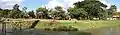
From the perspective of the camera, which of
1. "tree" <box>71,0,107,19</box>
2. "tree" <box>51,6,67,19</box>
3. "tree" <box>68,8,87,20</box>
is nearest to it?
"tree" <box>68,8,87,20</box>

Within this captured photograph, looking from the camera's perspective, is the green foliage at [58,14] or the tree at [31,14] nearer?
the green foliage at [58,14]

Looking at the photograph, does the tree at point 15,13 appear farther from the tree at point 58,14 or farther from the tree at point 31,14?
the tree at point 58,14

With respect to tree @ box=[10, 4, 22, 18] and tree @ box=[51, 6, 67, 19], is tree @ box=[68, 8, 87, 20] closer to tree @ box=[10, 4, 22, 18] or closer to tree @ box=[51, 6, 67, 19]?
tree @ box=[51, 6, 67, 19]

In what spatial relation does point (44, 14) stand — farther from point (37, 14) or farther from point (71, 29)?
point (71, 29)

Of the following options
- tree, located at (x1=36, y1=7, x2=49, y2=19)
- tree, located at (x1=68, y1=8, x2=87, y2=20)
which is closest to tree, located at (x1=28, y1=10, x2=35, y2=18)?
tree, located at (x1=36, y1=7, x2=49, y2=19)

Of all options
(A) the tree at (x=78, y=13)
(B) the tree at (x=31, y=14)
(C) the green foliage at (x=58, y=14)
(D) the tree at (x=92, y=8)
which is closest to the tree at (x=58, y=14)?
(C) the green foliage at (x=58, y=14)

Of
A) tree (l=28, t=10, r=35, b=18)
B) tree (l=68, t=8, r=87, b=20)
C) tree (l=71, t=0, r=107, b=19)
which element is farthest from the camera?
tree (l=28, t=10, r=35, b=18)

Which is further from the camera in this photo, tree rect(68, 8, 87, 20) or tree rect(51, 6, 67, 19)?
tree rect(51, 6, 67, 19)

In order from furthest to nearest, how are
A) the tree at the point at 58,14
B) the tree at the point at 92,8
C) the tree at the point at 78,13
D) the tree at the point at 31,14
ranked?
the tree at the point at 31,14
the tree at the point at 92,8
the tree at the point at 58,14
the tree at the point at 78,13

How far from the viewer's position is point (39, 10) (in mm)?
112000

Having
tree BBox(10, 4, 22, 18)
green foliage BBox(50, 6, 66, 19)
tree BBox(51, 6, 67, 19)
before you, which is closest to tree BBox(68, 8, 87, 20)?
tree BBox(51, 6, 67, 19)

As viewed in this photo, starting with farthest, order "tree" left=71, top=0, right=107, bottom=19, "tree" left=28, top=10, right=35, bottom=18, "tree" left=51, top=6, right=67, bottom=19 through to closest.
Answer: "tree" left=28, top=10, right=35, bottom=18 → "tree" left=71, top=0, right=107, bottom=19 → "tree" left=51, top=6, right=67, bottom=19

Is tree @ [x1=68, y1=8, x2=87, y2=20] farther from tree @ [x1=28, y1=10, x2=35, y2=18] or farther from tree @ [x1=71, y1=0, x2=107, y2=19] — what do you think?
tree @ [x1=28, y1=10, x2=35, y2=18]

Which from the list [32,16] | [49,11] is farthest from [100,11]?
[32,16]
